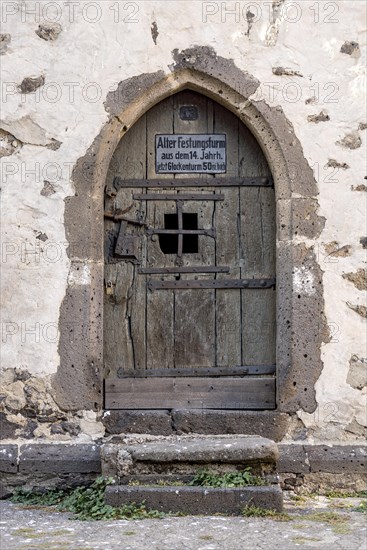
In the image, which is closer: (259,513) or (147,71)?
(259,513)

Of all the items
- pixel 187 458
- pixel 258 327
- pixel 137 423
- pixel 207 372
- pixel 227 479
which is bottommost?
pixel 227 479

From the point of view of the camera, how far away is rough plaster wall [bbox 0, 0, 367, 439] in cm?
617

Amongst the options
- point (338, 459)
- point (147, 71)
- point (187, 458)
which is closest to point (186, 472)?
point (187, 458)

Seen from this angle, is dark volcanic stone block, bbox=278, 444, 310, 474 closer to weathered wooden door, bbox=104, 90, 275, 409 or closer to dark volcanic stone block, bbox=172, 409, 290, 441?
dark volcanic stone block, bbox=172, 409, 290, 441

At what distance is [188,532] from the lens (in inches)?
200

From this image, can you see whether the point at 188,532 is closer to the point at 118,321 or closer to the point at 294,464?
the point at 294,464

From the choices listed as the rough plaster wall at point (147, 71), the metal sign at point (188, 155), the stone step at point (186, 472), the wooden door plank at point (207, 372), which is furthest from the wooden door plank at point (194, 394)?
the metal sign at point (188, 155)

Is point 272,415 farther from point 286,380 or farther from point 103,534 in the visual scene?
point 103,534

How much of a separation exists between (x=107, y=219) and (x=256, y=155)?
1.09 meters

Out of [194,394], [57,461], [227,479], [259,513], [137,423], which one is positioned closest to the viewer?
[259,513]

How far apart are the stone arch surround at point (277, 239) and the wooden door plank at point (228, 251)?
23 centimetres

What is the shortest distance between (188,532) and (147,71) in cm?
293

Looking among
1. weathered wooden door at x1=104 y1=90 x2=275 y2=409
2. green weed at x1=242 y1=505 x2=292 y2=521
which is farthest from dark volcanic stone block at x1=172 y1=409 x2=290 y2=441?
green weed at x1=242 y1=505 x2=292 y2=521

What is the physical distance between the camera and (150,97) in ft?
20.7
